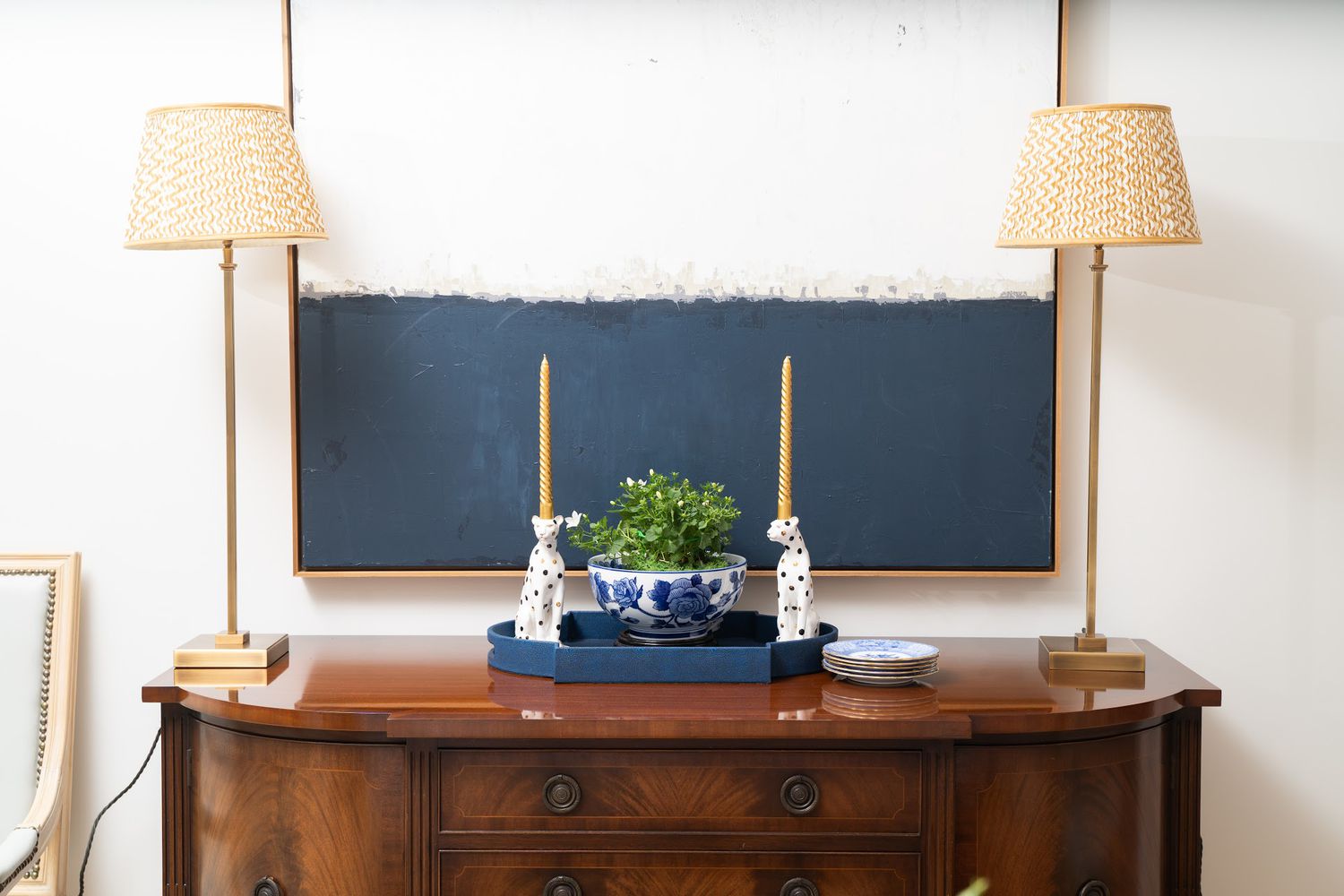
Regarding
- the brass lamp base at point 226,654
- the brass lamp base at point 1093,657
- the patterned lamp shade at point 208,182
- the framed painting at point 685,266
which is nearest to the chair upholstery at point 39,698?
the brass lamp base at point 226,654

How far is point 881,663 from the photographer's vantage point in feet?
5.72

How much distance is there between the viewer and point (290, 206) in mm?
1852

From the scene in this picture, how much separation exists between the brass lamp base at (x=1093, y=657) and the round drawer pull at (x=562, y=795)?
0.83 metres

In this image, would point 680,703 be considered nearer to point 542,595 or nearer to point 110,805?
point 542,595

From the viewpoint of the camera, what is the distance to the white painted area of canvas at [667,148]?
211cm

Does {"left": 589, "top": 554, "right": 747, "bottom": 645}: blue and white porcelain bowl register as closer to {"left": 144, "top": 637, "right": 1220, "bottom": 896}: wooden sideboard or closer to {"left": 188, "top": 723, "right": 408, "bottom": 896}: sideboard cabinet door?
{"left": 144, "top": 637, "right": 1220, "bottom": 896}: wooden sideboard

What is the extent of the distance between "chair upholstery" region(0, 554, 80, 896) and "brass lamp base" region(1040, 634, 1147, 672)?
1.74 metres

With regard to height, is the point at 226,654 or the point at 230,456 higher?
the point at 230,456

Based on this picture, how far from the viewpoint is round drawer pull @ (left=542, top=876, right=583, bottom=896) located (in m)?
1.67

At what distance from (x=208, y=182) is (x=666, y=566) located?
97 centimetres

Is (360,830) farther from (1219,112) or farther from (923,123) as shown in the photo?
(1219,112)

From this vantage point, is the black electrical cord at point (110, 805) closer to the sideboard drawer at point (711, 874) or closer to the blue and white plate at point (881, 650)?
the sideboard drawer at point (711, 874)

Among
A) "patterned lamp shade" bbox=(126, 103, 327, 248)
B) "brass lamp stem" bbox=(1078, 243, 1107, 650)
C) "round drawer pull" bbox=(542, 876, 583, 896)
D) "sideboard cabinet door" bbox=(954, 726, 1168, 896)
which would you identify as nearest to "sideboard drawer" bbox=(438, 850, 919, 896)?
"round drawer pull" bbox=(542, 876, 583, 896)

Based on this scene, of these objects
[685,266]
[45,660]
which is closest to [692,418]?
[685,266]
